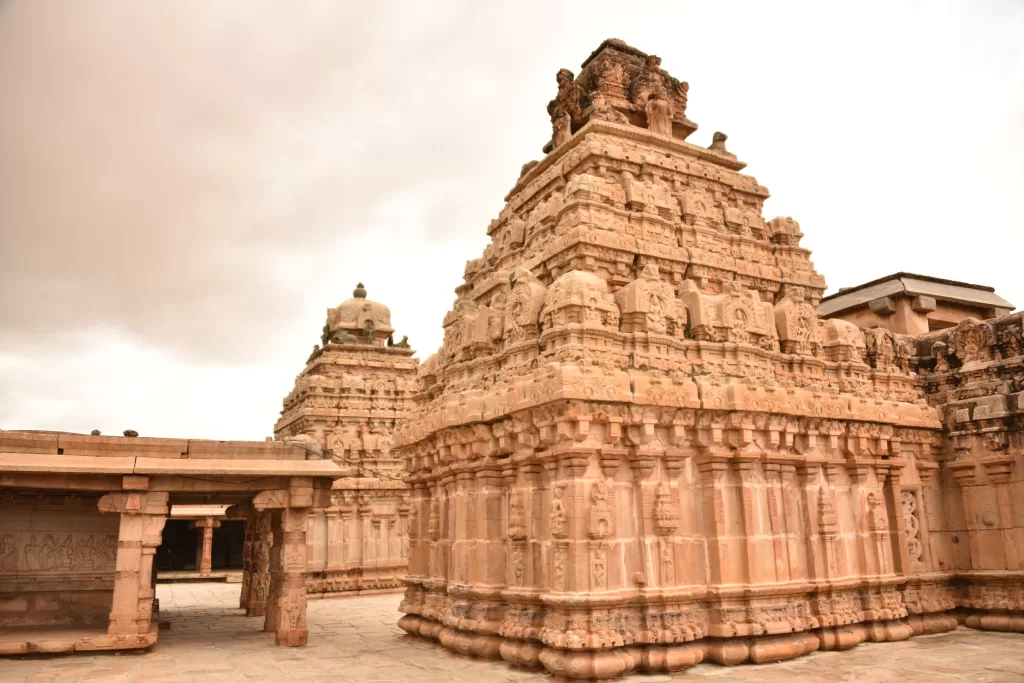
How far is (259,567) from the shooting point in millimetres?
20688

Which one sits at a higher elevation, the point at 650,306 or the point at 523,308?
the point at 523,308

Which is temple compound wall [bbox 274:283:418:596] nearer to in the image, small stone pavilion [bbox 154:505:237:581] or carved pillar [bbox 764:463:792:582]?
small stone pavilion [bbox 154:505:237:581]

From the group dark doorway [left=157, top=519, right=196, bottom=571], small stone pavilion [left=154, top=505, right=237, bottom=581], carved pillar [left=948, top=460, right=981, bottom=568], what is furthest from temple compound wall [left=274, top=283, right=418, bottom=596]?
carved pillar [left=948, top=460, right=981, bottom=568]

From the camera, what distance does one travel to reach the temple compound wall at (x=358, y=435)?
27.0 m

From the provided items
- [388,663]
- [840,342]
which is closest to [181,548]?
[388,663]

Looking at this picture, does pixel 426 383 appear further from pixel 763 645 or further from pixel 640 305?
pixel 763 645

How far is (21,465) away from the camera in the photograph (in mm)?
13602

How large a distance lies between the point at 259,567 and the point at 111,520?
15.9 feet

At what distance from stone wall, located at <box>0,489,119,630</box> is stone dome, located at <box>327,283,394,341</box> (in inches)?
602

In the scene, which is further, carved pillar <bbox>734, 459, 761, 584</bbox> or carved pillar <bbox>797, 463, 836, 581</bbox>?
carved pillar <bbox>797, 463, 836, 581</bbox>

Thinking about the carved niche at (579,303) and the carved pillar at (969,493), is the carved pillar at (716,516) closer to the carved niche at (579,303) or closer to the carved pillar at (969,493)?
the carved niche at (579,303)

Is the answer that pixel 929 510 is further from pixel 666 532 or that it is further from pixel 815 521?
pixel 666 532

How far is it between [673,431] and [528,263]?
4319mm

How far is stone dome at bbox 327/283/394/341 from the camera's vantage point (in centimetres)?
3148
